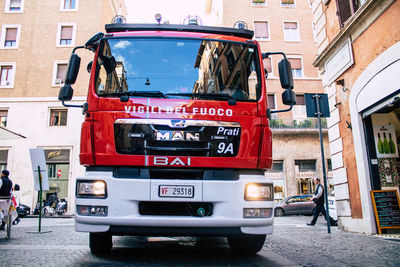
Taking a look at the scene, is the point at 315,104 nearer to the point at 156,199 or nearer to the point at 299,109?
the point at 156,199

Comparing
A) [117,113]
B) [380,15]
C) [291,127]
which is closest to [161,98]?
[117,113]

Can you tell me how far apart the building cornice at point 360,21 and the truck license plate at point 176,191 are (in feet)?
18.1

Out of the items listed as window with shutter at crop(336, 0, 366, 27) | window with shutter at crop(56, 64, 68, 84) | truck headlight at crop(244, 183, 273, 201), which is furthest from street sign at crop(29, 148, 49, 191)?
window with shutter at crop(56, 64, 68, 84)

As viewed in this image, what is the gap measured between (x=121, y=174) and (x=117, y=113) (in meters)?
0.74

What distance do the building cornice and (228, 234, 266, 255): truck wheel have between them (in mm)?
5092

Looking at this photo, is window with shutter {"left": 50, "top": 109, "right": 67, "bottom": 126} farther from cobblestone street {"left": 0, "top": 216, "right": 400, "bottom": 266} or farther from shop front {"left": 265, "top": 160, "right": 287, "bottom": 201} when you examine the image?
cobblestone street {"left": 0, "top": 216, "right": 400, "bottom": 266}

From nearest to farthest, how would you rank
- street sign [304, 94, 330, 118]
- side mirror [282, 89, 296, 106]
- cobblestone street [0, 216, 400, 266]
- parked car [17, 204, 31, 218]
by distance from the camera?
cobblestone street [0, 216, 400, 266], side mirror [282, 89, 296, 106], street sign [304, 94, 330, 118], parked car [17, 204, 31, 218]

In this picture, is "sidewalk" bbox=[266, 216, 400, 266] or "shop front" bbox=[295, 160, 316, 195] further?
"shop front" bbox=[295, 160, 316, 195]

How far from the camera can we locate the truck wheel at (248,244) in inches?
199

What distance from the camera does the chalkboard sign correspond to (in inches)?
293

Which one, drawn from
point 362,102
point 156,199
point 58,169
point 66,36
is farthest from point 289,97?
point 66,36

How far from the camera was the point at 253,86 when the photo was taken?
4.78 meters

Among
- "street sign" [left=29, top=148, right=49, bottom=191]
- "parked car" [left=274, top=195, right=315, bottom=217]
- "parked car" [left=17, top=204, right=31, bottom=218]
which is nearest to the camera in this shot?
"street sign" [left=29, top=148, right=49, bottom=191]

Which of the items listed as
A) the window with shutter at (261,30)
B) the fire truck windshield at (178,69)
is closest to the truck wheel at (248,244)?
the fire truck windshield at (178,69)
